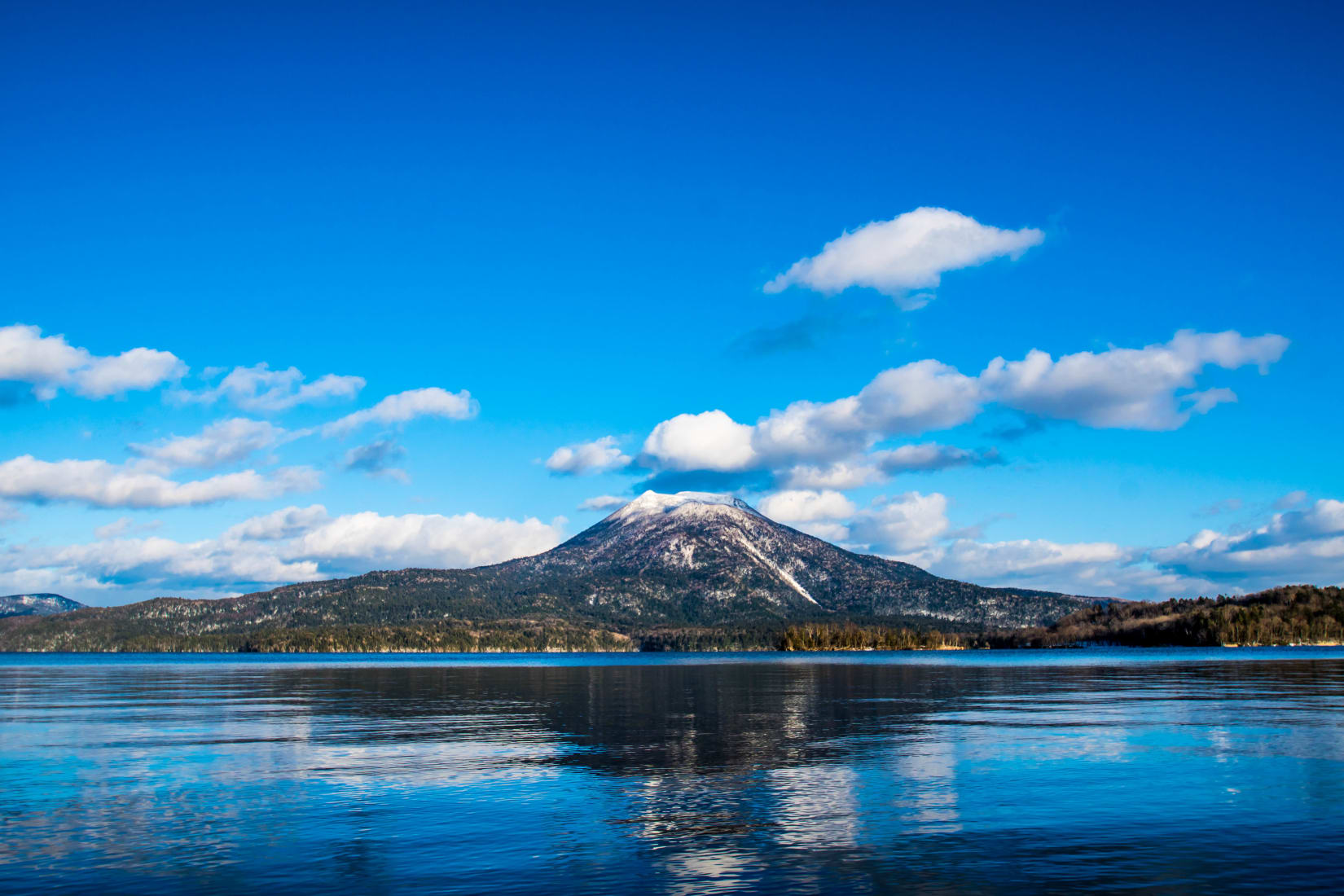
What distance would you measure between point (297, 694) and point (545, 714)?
51888mm

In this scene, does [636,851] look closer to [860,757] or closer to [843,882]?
[843,882]

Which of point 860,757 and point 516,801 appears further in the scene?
point 860,757

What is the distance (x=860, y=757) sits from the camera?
55781 millimetres

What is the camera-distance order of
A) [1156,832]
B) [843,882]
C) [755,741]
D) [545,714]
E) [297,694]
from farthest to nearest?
[297,694], [545,714], [755,741], [1156,832], [843,882]

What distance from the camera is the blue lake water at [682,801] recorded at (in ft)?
99.4

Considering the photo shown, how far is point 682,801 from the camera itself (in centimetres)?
4222

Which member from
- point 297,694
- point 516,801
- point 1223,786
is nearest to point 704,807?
point 516,801

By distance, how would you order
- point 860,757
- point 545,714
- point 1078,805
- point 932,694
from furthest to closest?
point 932,694 → point 545,714 → point 860,757 → point 1078,805

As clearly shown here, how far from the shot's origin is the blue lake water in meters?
30.3

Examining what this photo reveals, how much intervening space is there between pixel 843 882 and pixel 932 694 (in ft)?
299

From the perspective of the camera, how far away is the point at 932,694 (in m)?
115

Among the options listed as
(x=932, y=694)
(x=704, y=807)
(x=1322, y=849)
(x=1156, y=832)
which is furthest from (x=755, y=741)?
(x=932, y=694)

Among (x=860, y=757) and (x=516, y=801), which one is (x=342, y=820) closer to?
(x=516, y=801)

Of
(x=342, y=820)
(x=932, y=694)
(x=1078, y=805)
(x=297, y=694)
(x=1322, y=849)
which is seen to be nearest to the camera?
(x=1322, y=849)
